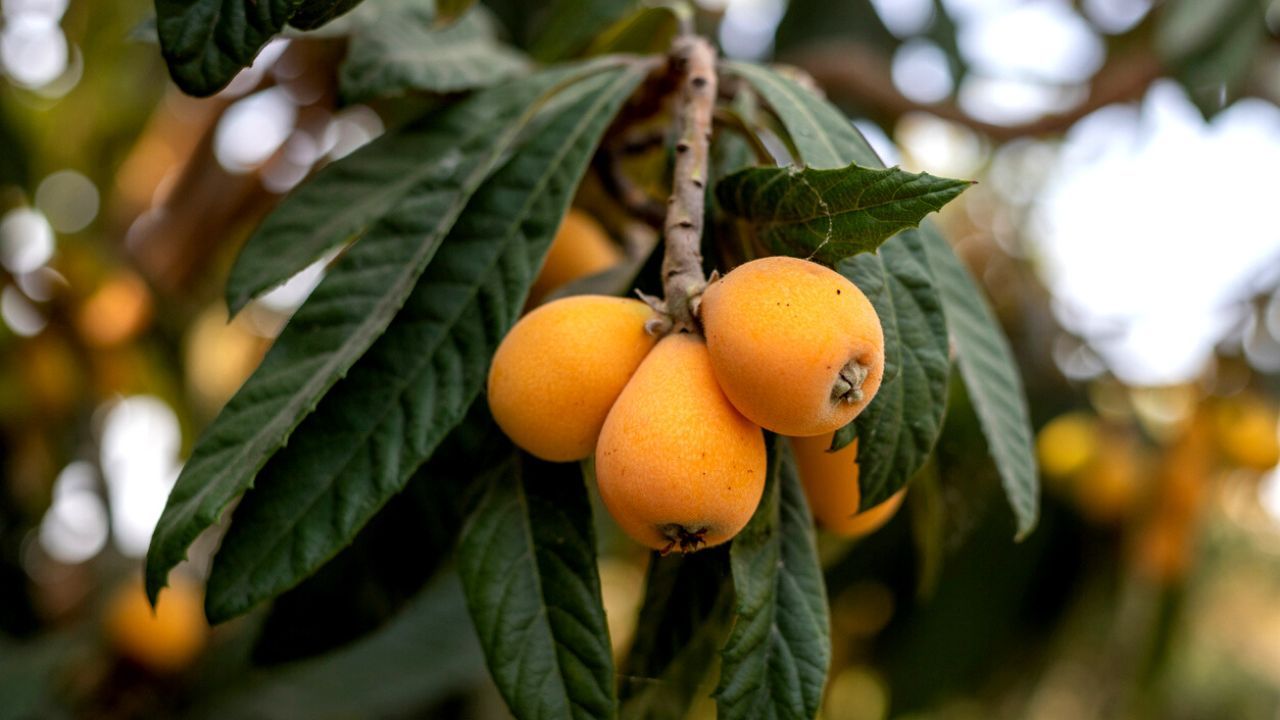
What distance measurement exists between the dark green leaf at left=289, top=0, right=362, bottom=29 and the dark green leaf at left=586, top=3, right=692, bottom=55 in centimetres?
52

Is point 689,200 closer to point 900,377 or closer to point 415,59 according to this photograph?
point 900,377

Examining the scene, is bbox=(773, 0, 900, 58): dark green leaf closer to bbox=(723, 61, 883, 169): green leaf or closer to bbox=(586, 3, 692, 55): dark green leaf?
bbox=(586, 3, 692, 55): dark green leaf

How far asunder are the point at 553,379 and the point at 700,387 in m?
0.11

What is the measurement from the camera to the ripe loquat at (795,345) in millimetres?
647

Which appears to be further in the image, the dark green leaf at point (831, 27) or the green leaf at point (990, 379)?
the dark green leaf at point (831, 27)

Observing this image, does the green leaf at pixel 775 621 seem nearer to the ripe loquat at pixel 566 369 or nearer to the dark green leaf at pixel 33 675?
the ripe loquat at pixel 566 369

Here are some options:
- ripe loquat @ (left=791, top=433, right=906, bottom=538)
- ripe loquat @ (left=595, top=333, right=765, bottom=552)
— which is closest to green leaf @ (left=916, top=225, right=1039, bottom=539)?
ripe loquat @ (left=791, top=433, right=906, bottom=538)

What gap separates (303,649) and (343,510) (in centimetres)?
37

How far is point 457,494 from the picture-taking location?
103 centimetres

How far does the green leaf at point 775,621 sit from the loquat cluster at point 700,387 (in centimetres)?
8

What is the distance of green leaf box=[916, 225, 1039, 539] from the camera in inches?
36.3

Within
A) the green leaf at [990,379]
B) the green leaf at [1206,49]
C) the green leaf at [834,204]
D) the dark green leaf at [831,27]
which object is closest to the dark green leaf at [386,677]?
the green leaf at [990,379]

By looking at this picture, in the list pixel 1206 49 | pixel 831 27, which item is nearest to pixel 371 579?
pixel 1206 49

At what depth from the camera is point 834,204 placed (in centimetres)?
70
